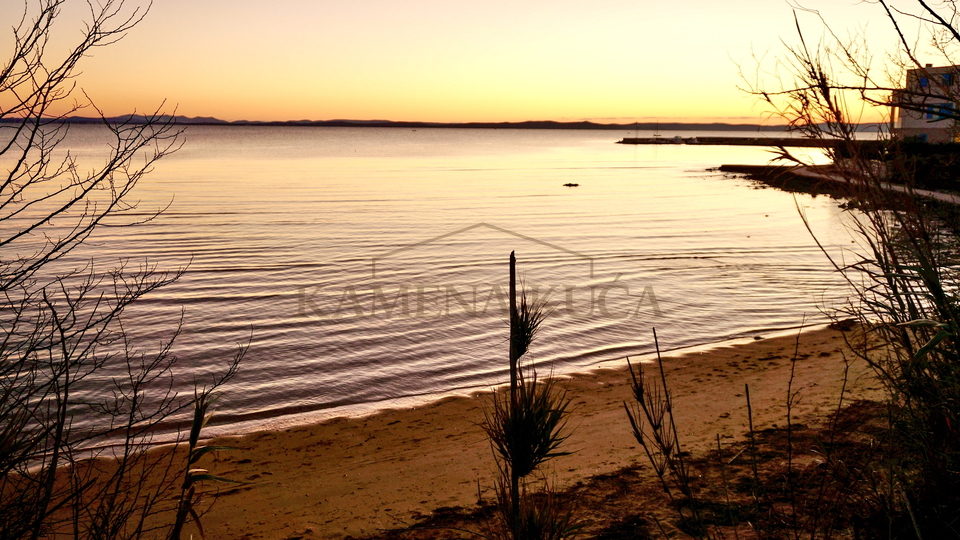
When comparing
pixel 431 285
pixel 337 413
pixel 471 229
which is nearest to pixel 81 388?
pixel 337 413

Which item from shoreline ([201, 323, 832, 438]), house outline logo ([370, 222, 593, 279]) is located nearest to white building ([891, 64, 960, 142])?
Answer: shoreline ([201, 323, 832, 438])

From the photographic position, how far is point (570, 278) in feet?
59.4

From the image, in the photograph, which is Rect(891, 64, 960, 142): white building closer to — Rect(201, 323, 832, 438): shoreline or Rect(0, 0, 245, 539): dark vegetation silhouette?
Rect(0, 0, 245, 539): dark vegetation silhouette

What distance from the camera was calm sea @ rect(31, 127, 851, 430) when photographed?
36.0 feet

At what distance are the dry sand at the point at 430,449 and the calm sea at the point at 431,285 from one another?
852 millimetres

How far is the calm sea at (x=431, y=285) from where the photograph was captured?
11.0m

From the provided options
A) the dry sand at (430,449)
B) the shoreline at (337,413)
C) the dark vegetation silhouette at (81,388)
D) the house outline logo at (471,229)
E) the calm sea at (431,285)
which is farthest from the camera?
the house outline logo at (471,229)

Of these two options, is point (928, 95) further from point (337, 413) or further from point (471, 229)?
point (471, 229)

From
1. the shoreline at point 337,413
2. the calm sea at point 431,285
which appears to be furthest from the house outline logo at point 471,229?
the shoreline at point 337,413

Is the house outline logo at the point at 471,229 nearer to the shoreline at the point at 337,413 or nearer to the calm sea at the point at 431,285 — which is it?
the calm sea at the point at 431,285

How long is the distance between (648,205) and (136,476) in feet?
109

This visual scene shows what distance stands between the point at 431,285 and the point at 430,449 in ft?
31.7

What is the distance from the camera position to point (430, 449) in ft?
25.6

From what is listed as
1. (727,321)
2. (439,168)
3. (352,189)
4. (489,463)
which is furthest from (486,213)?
(439,168)
